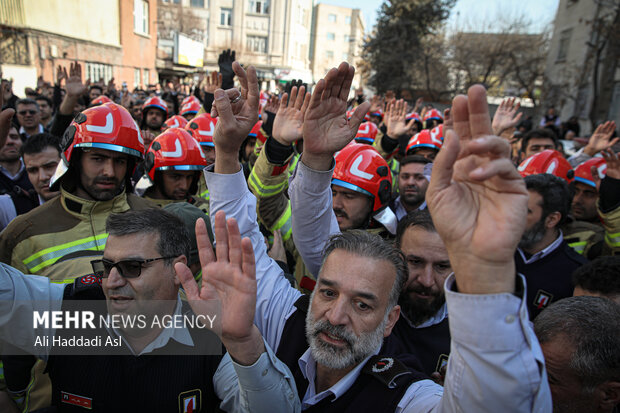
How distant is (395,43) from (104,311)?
3066cm

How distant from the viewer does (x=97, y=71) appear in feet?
84.8

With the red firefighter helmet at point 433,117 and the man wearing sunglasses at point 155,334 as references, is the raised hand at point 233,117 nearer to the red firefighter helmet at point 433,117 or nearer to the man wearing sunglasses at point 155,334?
the man wearing sunglasses at point 155,334

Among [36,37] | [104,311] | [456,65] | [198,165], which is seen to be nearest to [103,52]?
[36,37]

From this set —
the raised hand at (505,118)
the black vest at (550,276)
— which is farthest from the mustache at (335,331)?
the raised hand at (505,118)

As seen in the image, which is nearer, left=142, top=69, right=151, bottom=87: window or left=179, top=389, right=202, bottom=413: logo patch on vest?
left=179, top=389, right=202, bottom=413: logo patch on vest

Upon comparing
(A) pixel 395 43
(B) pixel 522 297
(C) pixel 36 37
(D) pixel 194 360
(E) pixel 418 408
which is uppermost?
(A) pixel 395 43

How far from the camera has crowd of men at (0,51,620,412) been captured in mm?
1178

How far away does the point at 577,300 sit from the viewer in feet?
6.27

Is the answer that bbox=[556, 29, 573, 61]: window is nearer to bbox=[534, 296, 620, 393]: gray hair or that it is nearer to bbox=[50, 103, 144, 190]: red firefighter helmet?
bbox=[534, 296, 620, 393]: gray hair

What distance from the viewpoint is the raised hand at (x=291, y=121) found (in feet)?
9.42

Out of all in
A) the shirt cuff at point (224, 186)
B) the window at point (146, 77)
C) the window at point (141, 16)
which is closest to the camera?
the shirt cuff at point (224, 186)

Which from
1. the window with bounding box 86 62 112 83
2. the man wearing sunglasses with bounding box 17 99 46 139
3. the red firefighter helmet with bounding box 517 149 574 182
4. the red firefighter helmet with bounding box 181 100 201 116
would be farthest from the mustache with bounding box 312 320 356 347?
the window with bounding box 86 62 112 83

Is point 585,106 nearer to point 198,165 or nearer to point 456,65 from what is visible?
point 456,65

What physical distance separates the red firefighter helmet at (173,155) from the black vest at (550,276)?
122 inches
